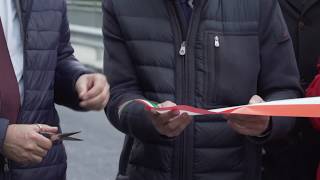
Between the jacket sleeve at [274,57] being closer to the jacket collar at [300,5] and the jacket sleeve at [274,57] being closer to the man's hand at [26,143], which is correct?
the jacket collar at [300,5]

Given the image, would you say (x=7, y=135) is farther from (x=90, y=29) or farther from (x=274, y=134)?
(x=90, y=29)

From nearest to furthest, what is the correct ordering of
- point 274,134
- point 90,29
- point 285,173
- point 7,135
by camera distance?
point 7,135, point 274,134, point 285,173, point 90,29

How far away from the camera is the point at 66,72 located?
274 cm

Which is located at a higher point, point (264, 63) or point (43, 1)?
point (43, 1)

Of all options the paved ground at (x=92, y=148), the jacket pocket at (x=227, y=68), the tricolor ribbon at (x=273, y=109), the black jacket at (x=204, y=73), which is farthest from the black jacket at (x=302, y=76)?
the paved ground at (x=92, y=148)

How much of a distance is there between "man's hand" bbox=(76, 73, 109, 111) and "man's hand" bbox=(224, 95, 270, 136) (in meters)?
0.41

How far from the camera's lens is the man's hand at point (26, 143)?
229cm

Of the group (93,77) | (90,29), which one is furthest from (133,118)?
(90,29)

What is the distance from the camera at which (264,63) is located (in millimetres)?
2600

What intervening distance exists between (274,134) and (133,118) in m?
0.48

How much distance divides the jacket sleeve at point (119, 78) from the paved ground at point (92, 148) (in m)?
3.62

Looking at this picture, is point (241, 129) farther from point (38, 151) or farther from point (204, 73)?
point (38, 151)

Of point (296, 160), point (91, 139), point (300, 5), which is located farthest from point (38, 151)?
point (91, 139)

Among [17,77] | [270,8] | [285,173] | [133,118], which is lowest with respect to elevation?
[285,173]
